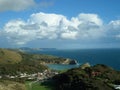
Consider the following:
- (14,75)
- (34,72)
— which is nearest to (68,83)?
(14,75)

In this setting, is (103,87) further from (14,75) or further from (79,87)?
(14,75)

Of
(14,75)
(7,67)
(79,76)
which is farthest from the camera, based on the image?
(7,67)

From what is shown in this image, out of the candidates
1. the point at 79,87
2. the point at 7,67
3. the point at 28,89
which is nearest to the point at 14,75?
the point at 7,67

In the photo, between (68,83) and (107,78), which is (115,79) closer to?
(107,78)

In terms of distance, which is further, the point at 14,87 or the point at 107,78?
the point at 107,78

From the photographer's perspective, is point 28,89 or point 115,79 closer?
point 28,89

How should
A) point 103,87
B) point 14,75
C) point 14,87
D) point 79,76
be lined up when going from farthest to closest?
point 14,75 < point 79,76 < point 14,87 < point 103,87

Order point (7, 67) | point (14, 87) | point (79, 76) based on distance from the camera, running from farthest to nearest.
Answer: point (7, 67), point (79, 76), point (14, 87)
